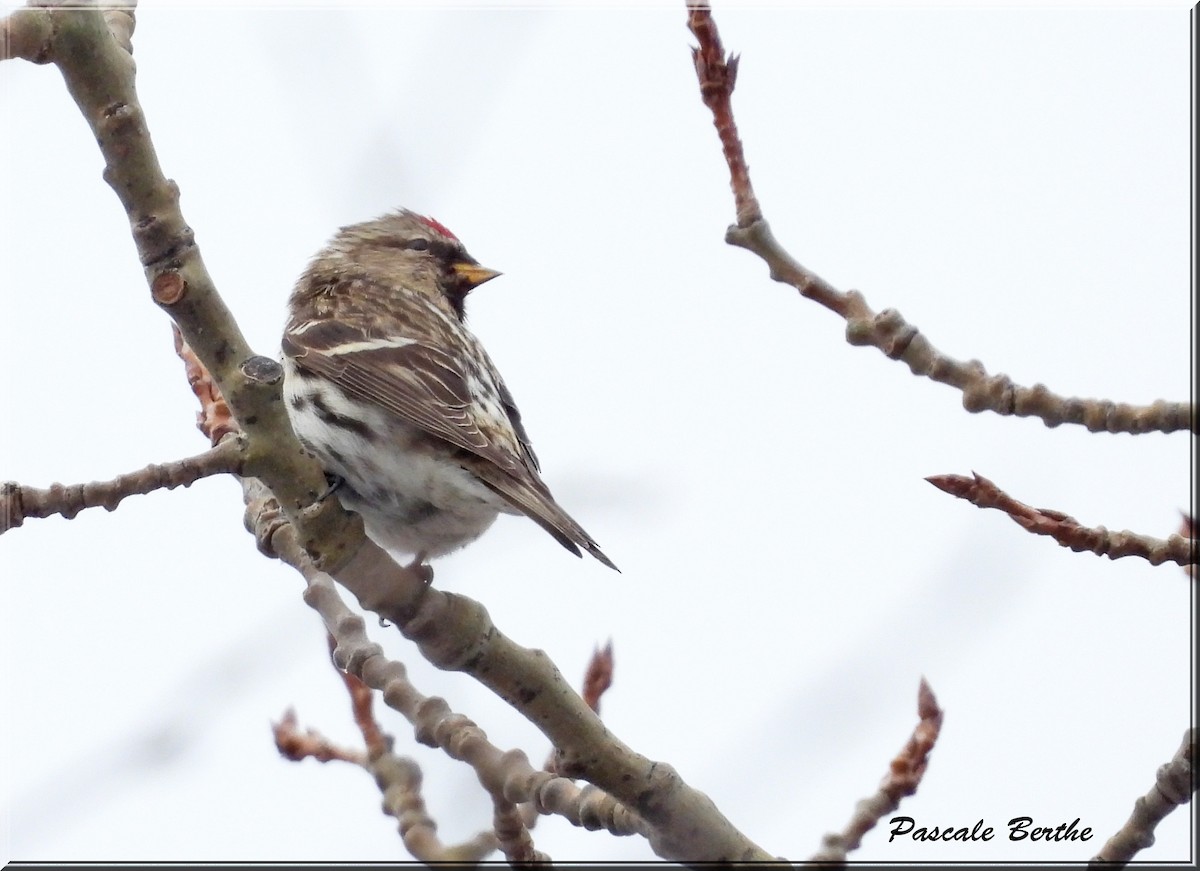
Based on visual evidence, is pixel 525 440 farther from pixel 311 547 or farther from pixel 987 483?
pixel 987 483

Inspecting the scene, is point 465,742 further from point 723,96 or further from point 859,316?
point 723,96

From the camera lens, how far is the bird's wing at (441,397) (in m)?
3.69

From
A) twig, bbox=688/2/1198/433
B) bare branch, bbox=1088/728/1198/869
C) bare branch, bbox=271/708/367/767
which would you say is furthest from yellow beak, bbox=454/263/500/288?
bare branch, bbox=1088/728/1198/869

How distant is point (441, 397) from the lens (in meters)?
4.14

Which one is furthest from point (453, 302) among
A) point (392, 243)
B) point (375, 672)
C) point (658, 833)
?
point (658, 833)

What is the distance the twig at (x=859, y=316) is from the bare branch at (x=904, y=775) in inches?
31.1

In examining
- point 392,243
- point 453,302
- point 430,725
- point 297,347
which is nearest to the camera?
point 430,725

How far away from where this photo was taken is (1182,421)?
268cm

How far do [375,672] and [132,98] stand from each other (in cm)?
139

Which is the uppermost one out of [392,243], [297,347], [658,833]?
[392,243]

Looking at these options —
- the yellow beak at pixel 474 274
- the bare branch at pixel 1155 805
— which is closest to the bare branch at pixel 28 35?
the bare branch at pixel 1155 805

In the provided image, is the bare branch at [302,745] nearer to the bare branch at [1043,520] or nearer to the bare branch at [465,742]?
the bare branch at [465,742]

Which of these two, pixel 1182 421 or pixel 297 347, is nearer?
pixel 1182 421

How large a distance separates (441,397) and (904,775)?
1.80 meters
